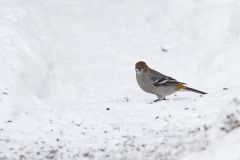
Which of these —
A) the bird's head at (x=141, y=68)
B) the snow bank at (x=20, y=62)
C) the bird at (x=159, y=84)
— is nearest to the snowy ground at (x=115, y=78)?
the snow bank at (x=20, y=62)

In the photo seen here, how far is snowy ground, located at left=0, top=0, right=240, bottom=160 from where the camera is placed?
7.44 meters

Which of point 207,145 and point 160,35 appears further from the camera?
point 160,35

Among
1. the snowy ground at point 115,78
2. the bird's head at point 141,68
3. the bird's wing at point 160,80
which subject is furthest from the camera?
Answer: the bird's head at point 141,68

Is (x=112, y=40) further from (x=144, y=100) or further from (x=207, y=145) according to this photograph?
(x=207, y=145)

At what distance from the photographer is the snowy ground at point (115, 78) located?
7.44 metres

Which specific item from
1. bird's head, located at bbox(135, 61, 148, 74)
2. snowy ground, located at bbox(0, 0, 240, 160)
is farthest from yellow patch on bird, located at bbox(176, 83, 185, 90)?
bird's head, located at bbox(135, 61, 148, 74)

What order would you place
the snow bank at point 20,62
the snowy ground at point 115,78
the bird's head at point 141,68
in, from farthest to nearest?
the bird's head at point 141,68
the snow bank at point 20,62
the snowy ground at point 115,78

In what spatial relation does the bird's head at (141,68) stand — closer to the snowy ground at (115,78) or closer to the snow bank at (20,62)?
the snowy ground at (115,78)

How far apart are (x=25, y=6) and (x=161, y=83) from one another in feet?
19.4

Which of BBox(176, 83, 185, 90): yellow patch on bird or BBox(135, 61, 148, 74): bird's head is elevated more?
BBox(135, 61, 148, 74): bird's head

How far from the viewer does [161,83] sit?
10.8m

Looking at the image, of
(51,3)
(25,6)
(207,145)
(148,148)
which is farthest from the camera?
(51,3)

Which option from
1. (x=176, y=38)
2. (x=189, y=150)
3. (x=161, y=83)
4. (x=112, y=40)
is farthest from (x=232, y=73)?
(x=189, y=150)

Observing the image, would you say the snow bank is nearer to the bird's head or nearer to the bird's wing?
the bird's head
